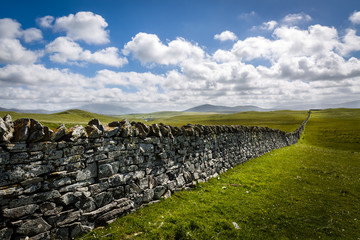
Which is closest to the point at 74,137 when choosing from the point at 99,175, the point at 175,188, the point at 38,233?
the point at 99,175

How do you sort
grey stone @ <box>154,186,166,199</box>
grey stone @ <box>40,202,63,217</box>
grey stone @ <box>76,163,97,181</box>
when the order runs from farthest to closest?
grey stone @ <box>154,186,166,199</box> < grey stone @ <box>76,163,97,181</box> < grey stone @ <box>40,202,63,217</box>

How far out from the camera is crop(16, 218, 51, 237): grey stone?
170 inches

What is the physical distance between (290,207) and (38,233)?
864cm

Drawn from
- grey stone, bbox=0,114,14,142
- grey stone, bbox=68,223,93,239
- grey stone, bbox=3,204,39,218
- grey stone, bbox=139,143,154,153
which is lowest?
grey stone, bbox=68,223,93,239

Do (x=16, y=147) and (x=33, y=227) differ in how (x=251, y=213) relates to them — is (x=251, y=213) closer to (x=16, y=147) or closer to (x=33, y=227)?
(x=33, y=227)

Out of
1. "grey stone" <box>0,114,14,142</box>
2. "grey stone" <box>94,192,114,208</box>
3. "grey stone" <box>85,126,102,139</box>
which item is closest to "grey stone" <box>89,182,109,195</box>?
"grey stone" <box>94,192,114,208</box>

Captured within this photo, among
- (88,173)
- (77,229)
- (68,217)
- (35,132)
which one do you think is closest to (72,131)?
(35,132)

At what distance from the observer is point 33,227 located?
176 inches

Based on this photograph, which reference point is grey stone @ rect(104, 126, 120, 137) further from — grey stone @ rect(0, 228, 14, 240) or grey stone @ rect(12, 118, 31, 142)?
grey stone @ rect(0, 228, 14, 240)

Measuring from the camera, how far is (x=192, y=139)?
9906mm

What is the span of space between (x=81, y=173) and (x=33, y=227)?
1.53 m

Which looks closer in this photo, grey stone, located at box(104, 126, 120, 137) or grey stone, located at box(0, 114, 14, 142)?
grey stone, located at box(0, 114, 14, 142)

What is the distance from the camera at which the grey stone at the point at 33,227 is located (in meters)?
4.32

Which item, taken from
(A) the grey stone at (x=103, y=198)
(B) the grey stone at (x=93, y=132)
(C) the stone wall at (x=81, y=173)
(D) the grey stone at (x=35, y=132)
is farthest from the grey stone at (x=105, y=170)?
(D) the grey stone at (x=35, y=132)
